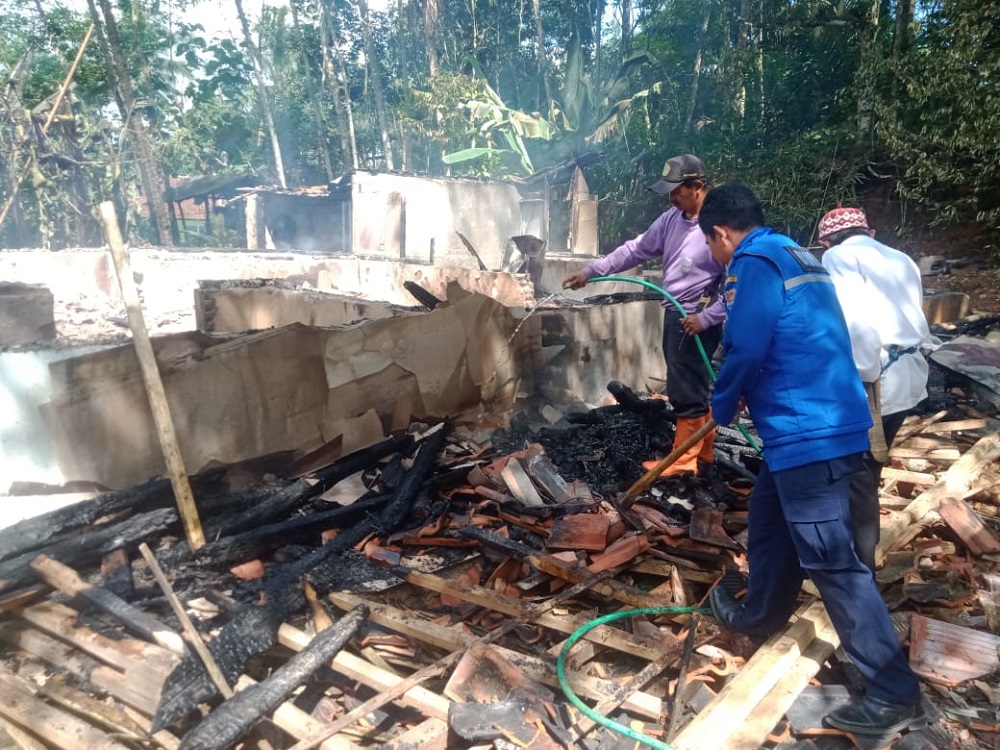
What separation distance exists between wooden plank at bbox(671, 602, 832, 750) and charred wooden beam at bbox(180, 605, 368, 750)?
1.48 m

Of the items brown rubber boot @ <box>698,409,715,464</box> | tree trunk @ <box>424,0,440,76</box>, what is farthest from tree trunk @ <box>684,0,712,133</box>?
brown rubber boot @ <box>698,409,715,464</box>

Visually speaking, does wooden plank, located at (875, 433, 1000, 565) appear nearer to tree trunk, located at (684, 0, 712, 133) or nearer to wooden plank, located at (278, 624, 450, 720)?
wooden plank, located at (278, 624, 450, 720)

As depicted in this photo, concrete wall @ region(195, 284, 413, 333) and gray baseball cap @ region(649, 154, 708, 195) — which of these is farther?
concrete wall @ region(195, 284, 413, 333)

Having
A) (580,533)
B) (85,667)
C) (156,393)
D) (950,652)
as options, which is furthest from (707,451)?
(85,667)

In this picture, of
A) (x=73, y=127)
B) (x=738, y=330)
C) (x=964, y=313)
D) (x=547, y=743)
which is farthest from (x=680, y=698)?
(x=73, y=127)

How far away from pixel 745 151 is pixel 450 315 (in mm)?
14374

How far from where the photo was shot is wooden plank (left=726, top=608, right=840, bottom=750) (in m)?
2.25

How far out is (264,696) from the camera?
2.58 m

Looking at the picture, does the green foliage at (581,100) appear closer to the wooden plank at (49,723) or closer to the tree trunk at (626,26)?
the tree trunk at (626,26)

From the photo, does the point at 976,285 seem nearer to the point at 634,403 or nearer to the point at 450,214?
the point at 634,403

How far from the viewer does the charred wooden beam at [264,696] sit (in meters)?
2.39

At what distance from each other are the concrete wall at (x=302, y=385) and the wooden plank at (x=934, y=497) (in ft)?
10.3

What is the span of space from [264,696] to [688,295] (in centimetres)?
373

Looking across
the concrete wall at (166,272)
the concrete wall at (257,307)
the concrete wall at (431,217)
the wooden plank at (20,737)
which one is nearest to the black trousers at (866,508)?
the wooden plank at (20,737)
